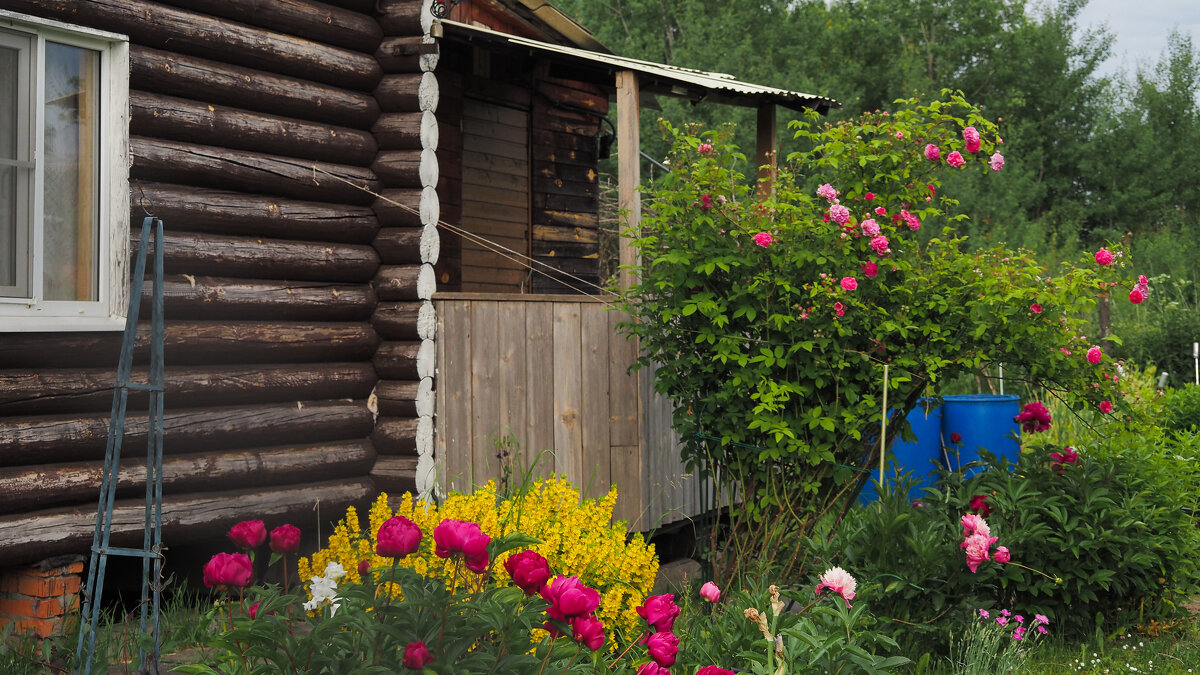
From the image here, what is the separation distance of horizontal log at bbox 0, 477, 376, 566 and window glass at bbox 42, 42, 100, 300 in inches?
41.5

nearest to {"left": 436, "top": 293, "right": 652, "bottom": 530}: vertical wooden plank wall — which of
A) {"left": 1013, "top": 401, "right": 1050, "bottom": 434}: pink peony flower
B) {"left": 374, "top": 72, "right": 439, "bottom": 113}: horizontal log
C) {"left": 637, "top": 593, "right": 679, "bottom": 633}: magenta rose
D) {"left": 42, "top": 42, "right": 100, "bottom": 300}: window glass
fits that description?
{"left": 374, "top": 72, "right": 439, "bottom": 113}: horizontal log

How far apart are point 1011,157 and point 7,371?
2660cm

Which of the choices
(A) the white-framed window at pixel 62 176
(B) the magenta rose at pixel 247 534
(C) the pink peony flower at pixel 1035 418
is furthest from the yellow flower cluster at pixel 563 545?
(C) the pink peony flower at pixel 1035 418

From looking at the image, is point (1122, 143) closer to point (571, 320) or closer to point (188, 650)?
point (571, 320)

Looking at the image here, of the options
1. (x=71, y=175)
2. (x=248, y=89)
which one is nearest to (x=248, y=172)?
(x=248, y=89)

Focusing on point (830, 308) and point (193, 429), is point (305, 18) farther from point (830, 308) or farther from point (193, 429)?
point (830, 308)

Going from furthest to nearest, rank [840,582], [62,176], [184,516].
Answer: [184,516] < [62,176] < [840,582]

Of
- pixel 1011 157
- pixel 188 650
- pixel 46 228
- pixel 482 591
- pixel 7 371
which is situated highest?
pixel 1011 157

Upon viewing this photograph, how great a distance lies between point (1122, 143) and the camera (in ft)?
93.4

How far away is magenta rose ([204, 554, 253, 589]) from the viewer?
258cm

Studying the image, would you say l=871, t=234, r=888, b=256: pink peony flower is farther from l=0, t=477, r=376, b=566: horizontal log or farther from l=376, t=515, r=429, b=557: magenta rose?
l=376, t=515, r=429, b=557: magenta rose

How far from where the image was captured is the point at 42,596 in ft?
15.9

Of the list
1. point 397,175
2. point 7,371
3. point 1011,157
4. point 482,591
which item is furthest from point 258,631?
point 1011,157

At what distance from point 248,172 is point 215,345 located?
955mm
